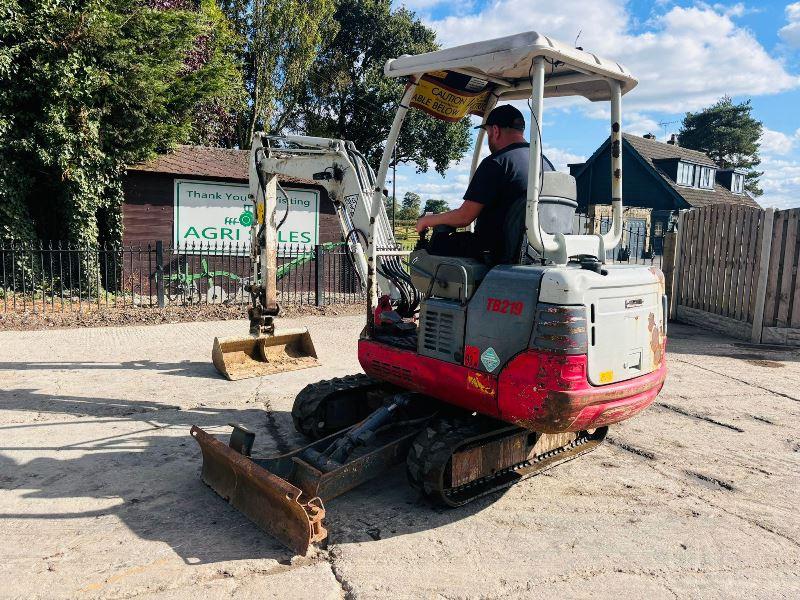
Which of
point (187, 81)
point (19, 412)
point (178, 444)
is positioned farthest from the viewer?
point (187, 81)

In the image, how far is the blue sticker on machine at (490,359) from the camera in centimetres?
385

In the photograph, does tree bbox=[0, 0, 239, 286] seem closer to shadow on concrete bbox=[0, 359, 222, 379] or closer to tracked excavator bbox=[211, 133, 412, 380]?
shadow on concrete bbox=[0, 359, 222, 379]

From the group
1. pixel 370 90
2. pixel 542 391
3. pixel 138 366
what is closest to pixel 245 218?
pixel 138 366

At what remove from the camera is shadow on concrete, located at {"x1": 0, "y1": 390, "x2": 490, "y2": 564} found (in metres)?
3.73

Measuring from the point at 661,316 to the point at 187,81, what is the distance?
14701 millimetres

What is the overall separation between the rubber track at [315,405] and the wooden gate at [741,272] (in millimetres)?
8065

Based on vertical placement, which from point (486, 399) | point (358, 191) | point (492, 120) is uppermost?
point (492, 120)

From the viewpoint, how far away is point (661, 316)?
4320 millimetres

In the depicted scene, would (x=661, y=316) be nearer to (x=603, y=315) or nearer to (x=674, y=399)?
(x=603, y=315)

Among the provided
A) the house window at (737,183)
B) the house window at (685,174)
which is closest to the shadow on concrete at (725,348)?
the house window at (685,174)

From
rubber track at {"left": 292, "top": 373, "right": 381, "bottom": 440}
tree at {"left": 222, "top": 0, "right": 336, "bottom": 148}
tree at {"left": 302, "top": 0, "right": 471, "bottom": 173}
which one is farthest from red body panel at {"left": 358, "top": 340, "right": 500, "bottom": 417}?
tree at {"left": 302, "top": 0, "right": 471, "bottom": 173}

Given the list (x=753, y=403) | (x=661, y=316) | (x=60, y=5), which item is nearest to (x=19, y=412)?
(x=661, y=316)

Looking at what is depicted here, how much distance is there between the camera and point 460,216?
425 centimetres

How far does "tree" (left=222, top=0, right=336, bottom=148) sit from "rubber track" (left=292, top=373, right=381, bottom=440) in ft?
69.5
